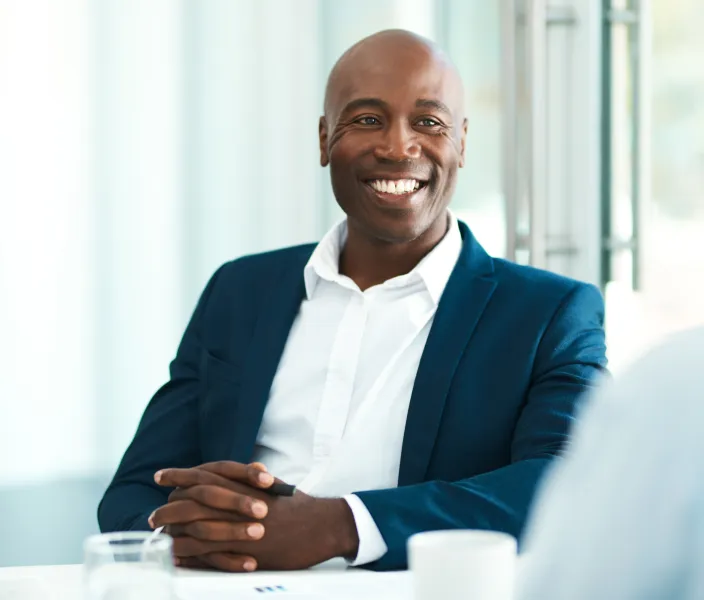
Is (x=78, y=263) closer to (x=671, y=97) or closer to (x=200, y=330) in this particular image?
(x=200, y=330)

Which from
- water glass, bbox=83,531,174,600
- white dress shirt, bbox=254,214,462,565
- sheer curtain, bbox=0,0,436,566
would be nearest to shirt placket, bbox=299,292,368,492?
white dress shirt, bbox=254,214,462,565

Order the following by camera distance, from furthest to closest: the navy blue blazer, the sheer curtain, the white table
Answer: the sheer curtain < the navy blue blazer < the white table

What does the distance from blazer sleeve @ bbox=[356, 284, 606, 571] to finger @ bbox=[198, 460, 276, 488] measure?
0.13 metres

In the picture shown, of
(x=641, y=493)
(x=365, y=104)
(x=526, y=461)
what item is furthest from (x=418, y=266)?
(x=641, y=493)

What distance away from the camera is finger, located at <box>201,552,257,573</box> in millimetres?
1242

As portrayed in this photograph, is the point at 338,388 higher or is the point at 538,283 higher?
the point at 538,283

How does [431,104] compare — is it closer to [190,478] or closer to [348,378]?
[348,378]

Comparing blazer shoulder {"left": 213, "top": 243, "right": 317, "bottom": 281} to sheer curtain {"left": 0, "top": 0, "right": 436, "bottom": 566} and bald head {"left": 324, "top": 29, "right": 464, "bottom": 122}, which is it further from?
sheer curtain {"left": 0, "top": 0, "right": 436, "bottom": 566}

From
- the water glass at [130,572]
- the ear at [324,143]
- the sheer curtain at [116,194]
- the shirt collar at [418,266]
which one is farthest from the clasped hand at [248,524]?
the sheer curtain at [116,194]

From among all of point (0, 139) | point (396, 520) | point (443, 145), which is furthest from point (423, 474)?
point (0, 139)

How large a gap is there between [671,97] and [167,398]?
182 cm

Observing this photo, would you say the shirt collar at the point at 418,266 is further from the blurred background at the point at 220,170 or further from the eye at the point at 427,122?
the blurred background at the point at 220,170

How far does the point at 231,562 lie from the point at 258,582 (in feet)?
0.30

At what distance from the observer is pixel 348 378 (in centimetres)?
175
